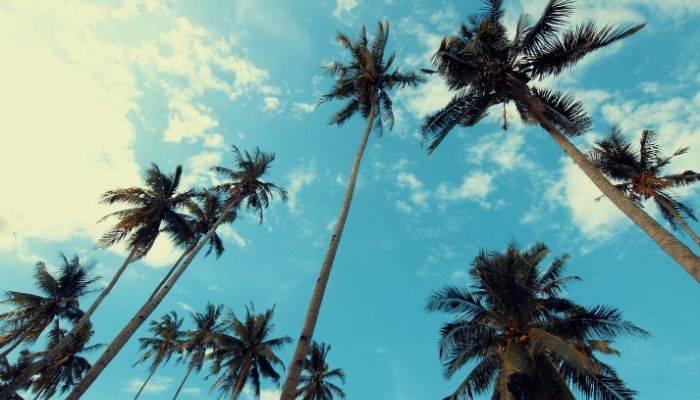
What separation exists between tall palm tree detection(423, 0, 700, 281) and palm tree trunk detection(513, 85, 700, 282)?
3 cm

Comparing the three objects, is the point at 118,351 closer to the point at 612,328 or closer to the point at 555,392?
the point at 555,392

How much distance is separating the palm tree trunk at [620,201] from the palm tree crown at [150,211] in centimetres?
2116

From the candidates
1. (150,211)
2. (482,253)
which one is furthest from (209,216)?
(482,253)

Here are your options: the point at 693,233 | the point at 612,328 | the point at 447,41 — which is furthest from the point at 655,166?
the point at 447,41

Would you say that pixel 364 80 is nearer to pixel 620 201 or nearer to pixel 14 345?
pixel 620 201

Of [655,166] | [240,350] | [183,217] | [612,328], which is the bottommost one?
[612,328]

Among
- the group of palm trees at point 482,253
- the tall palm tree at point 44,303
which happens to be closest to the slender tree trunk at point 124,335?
the group of palm trees at point 482,253

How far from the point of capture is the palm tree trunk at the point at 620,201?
22.3 feet

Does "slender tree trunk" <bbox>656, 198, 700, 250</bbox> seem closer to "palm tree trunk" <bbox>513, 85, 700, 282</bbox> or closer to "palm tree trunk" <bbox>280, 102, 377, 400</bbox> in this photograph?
"palm tree trunk" <bbox>513, 85, 700, 282</bbox>

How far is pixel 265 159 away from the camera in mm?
28172

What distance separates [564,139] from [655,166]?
16034mm

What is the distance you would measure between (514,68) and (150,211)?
2168 centimetres

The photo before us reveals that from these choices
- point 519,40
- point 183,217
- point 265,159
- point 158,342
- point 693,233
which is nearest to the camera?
point 519,40

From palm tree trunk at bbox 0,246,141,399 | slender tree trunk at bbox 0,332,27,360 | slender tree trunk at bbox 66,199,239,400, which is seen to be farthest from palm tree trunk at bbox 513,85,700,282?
slender tree trunk at bbox 0,332,27,360
